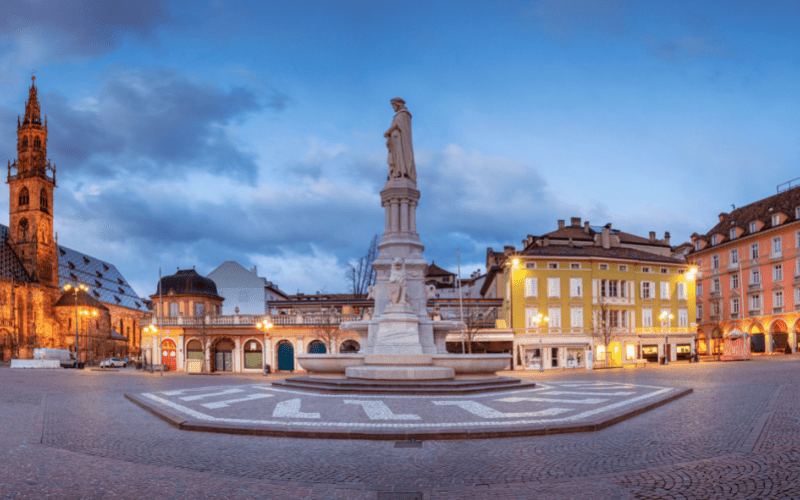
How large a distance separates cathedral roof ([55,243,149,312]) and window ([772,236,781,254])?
Answer: 108 meters

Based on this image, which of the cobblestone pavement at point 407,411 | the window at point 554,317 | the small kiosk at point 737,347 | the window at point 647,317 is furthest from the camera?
the window at point 647,317

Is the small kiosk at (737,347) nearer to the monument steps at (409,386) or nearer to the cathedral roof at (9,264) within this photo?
the monument steps at (409,386)

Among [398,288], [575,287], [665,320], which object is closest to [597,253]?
[575,287]

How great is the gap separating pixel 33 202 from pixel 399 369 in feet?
351

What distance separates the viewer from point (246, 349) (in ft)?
193

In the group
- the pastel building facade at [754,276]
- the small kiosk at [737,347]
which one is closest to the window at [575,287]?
the small kiosk at [737,347]

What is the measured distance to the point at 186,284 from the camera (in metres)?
70.2

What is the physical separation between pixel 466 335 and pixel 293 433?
43625mm

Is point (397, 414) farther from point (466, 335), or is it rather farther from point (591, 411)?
point (466, 335)

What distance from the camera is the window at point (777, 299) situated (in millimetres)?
59281

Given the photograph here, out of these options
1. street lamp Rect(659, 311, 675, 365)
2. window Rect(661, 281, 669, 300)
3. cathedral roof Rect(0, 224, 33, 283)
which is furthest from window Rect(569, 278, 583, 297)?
cathedral roof Rect(0, 224, 33, 283)

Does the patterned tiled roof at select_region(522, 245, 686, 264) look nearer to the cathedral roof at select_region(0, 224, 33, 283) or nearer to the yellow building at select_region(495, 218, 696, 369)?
the yellow building at select_region(495, 218, 696, 369)

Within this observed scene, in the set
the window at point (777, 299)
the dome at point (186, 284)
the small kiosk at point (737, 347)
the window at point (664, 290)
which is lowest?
the small kiosk at point (737, 347)

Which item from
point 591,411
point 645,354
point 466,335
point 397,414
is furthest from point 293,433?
point 645,354
